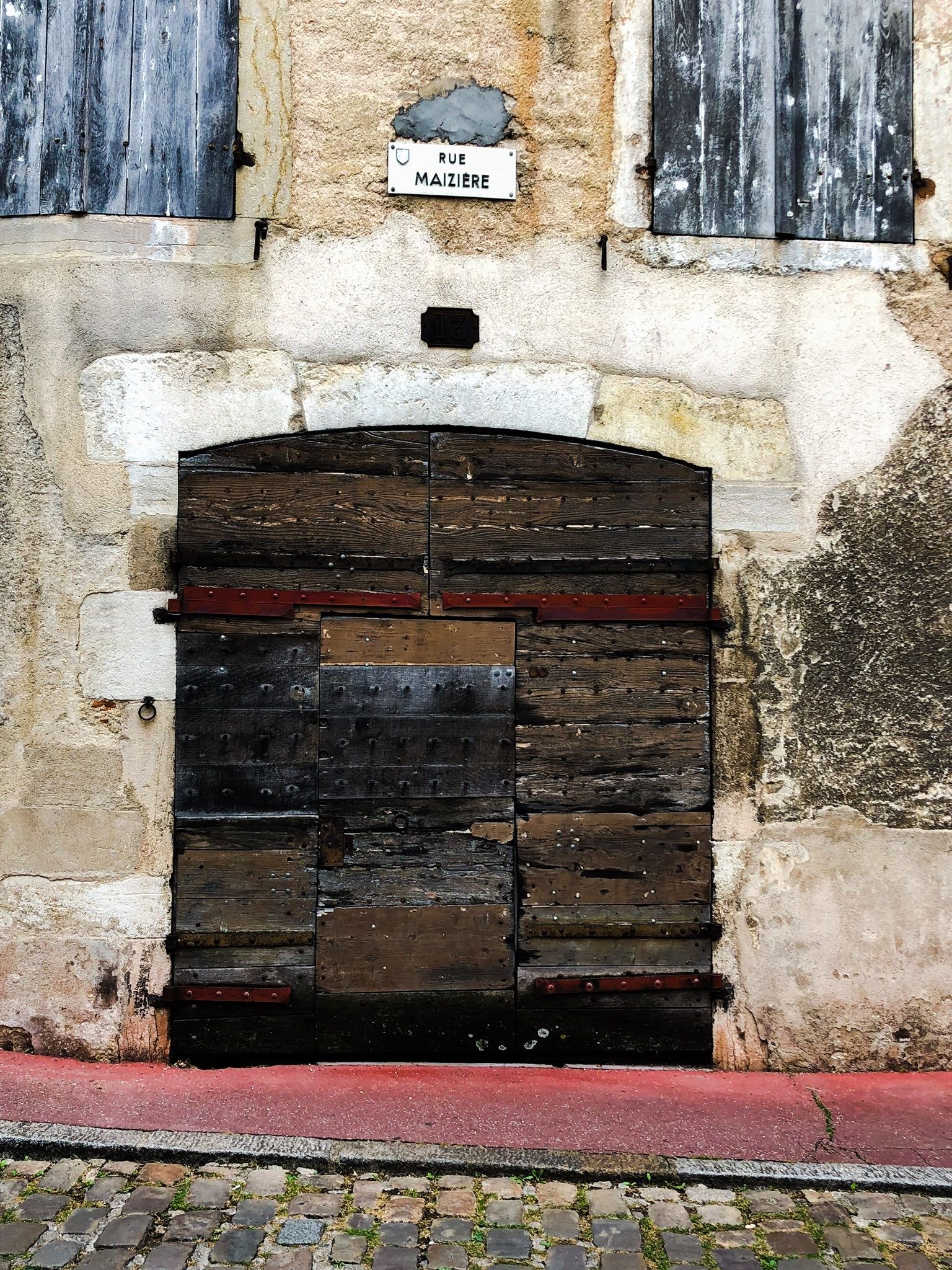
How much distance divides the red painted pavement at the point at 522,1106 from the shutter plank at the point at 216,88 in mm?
3300

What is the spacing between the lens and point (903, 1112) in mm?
3316

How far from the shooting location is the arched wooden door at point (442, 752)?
3.62m

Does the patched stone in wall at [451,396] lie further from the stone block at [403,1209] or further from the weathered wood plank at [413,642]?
the stone block at [403,1209]

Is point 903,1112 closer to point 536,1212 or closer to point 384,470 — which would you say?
point 536,1212

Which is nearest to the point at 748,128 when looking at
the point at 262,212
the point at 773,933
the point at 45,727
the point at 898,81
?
the point at 898,81

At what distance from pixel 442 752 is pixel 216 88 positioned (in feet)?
8.80

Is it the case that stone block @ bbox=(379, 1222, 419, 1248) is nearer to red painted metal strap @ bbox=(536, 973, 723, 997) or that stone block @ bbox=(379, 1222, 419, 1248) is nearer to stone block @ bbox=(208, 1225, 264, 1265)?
stone block @ bbox=(208, 1225, 264, 1265)

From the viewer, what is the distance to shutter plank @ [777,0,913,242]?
12.9 feet

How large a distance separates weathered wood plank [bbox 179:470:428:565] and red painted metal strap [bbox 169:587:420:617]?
13 cm

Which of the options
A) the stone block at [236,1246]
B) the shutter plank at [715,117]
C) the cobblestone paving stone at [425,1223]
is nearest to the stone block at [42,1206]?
the cobblestone paving stone at [425,1223]

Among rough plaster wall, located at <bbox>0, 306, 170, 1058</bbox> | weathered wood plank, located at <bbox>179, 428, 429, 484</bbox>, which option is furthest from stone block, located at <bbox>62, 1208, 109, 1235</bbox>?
weathered wood plank, located at <bbox>179, 428, 429, 484</bbox>

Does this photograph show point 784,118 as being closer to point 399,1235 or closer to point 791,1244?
point 791,1244

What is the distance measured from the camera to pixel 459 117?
12.4 ft

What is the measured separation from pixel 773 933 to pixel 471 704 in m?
1.43
